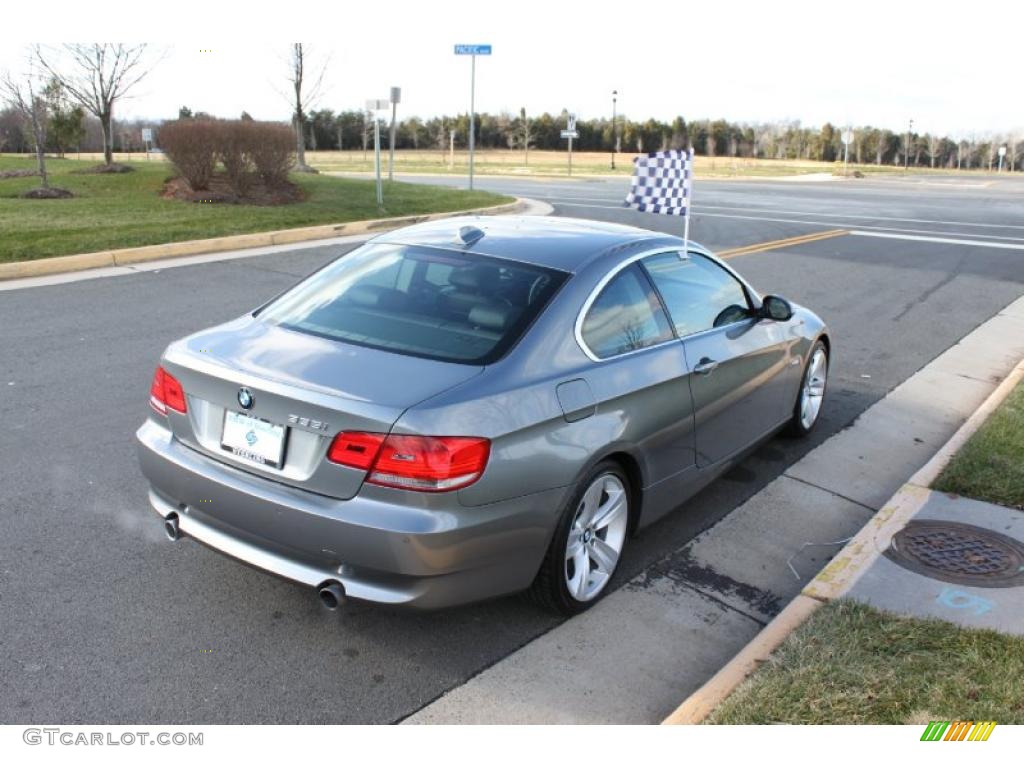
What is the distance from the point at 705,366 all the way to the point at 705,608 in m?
1.17

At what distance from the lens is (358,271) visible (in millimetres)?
4270

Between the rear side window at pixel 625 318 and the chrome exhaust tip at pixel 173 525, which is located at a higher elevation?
the rear side window at pixel 625 318

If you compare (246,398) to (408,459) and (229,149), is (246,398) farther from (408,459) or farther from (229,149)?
(229,149)

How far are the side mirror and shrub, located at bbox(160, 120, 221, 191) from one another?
1284 cm

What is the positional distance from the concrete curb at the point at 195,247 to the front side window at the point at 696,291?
28.7 ft

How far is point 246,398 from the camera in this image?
330cm

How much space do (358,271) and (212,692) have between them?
1989 millimetres

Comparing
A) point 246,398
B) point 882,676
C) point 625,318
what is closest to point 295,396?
point 246,398

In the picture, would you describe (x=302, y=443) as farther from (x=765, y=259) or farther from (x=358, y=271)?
(x=765, y=259)

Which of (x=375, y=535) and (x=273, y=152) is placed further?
(x=273, y=152)

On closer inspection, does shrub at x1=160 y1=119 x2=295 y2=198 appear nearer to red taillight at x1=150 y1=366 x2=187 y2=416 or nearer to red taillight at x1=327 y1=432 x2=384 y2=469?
red taillight at x1=150 y1=366 x2=187 y2=416

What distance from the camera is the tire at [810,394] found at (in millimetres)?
5883

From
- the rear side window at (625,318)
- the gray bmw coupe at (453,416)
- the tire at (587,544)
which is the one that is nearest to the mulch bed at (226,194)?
the gray bmw coupe at (453,416)

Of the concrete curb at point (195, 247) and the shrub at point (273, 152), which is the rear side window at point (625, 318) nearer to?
the concrete curb at point (195, 247)
